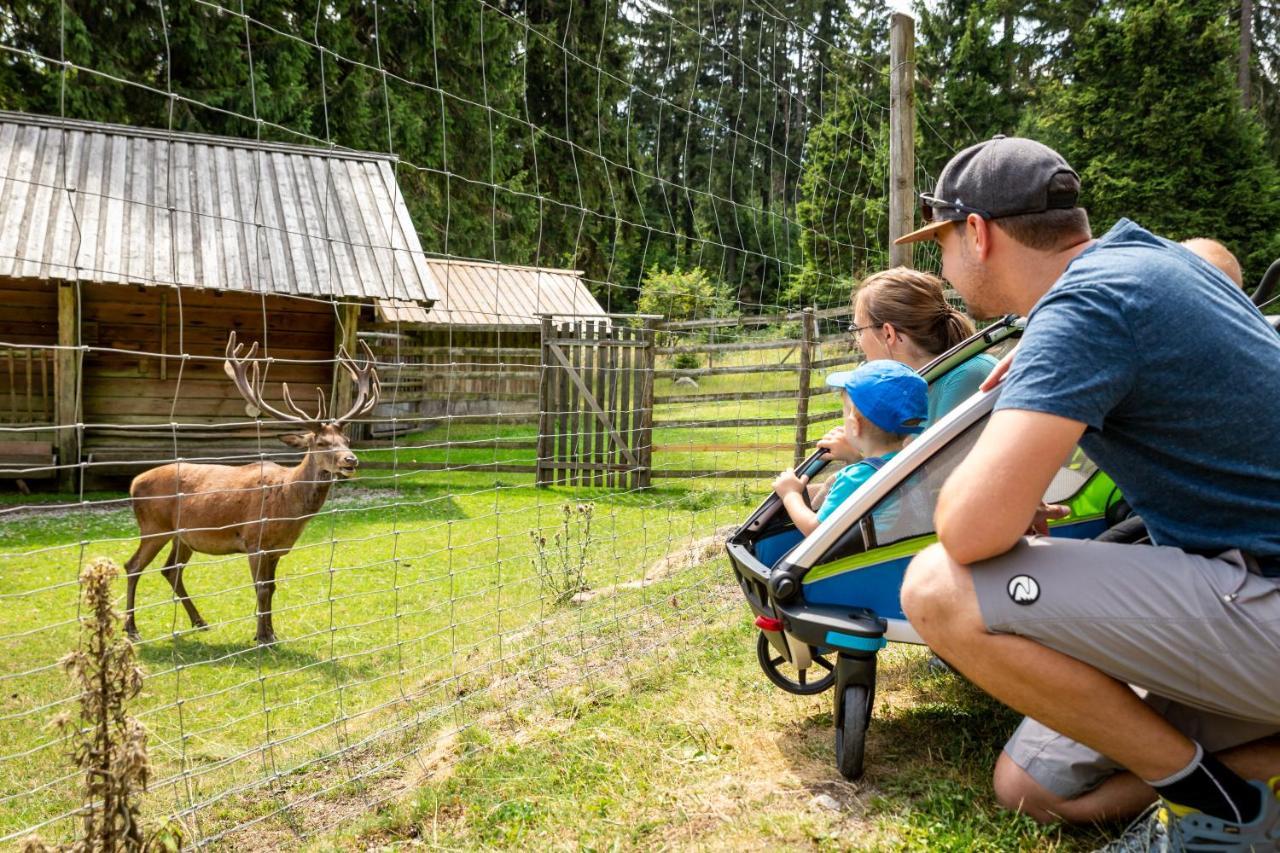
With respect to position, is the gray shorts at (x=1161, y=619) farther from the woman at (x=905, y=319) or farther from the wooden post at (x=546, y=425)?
the wooden post at (x=546, y=425)

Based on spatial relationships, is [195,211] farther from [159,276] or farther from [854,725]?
[854,725]

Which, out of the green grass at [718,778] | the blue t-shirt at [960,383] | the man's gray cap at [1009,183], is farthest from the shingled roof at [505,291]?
the man's gray cap at [1009,183]

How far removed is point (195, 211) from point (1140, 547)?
34.8ft

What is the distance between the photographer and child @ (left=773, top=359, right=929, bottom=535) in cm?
303

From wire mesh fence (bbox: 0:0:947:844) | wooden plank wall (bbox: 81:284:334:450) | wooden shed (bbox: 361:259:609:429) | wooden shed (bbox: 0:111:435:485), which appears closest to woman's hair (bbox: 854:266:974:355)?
wire mesh fence (bbox: 0:0:947:844)

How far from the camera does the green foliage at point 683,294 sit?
6109 millimetres

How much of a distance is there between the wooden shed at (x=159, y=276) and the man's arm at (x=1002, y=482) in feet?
32.3

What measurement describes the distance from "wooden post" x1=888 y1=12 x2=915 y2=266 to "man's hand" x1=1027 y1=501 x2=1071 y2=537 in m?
3.14

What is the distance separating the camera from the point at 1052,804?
2338mm

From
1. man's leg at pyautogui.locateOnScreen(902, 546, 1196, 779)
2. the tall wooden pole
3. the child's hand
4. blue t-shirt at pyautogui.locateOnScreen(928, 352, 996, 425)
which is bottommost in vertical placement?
man's leg at pyautogui.locateOnScreen(902, 546, 1196, 779)

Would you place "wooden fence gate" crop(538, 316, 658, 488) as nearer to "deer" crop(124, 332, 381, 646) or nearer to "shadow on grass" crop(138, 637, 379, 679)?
"deer" crop(124, 332, 381, 646)

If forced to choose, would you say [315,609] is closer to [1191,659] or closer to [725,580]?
[725,580]

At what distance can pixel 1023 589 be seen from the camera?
6.49 feet

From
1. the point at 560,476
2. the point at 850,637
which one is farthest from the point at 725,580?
the point at 560,476
